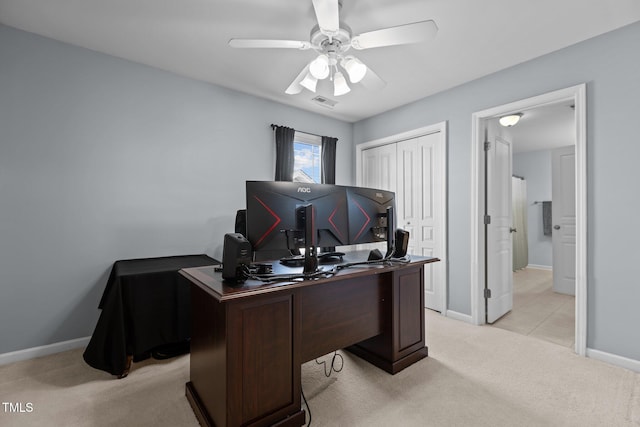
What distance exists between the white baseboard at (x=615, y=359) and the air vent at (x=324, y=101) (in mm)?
3640

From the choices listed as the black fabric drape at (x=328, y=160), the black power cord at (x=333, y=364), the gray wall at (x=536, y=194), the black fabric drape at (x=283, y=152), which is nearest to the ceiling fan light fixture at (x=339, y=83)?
the black fabric drape at (x=283, y=152)

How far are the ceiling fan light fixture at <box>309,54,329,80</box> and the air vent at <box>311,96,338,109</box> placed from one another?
1.56m

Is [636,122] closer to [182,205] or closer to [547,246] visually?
[182,205]

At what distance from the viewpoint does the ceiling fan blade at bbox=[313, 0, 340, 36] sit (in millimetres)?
1600

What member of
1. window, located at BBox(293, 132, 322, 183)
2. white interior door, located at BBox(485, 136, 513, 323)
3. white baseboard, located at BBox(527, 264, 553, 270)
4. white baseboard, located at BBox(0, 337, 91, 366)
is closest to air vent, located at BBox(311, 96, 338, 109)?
window, located at BBox(293, 132, 322, 183)

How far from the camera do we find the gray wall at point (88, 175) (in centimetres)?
231

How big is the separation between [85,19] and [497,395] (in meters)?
4.02

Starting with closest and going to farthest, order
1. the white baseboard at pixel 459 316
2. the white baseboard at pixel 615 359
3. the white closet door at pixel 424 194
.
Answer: the white baseboard at pixel 615 359 → the white baseboard at pixel 459 316 → the white closet door at pixel 424 194

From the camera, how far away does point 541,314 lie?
11.2 feet

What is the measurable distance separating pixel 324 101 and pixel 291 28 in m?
1.52

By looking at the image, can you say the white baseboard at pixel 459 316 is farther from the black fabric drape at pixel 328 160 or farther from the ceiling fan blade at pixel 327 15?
the ceiling fan blade at pixel 327 15

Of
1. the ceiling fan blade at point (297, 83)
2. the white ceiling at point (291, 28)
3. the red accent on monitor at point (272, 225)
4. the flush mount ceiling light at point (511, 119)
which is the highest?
the white ceiling at point (291, 28)

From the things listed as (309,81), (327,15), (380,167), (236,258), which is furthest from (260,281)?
(380,167)

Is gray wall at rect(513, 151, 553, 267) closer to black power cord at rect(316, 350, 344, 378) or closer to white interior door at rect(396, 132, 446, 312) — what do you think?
white interior door at rect(396, 132, 446, 312)
